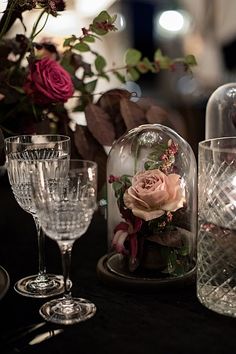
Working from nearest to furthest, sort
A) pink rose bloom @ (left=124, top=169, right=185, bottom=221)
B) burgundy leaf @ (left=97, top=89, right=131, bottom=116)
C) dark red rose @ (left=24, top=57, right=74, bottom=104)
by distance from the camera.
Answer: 1. pink rose bloom @ (left=124, top=169, right=185, bottom=221)
2. dark red rose @ (left=24, top=57, right=74, bottom=104)
3. burgundy leaf @ (left=97, top=89, right=131, bottom=116)

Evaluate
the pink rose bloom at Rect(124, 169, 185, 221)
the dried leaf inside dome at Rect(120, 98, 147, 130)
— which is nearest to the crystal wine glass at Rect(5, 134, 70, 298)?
the pink rose bloom at Rect(124, 169, 185, 221)

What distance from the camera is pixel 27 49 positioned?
1.20m

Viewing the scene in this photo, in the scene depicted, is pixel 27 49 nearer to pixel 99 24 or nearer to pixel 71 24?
→ pixel 99 24

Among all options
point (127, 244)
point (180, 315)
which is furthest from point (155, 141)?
point (180, 315)

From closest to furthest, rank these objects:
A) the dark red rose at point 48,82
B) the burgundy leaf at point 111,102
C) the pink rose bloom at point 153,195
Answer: the pink rose bloom at point 153,195 → the dark red rose at point 48,82 → the burgundy leaf at point 111,102

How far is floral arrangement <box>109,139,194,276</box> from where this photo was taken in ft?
3.02

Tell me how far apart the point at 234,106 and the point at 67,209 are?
0.50 meters

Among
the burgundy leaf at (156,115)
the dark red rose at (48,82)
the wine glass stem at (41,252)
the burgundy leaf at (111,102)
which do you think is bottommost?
the wine glass stem at (41,252)

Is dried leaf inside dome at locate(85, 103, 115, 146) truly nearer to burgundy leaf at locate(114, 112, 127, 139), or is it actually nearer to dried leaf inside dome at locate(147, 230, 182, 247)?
burgundy leaf at locate(114, 112, 127, 139)

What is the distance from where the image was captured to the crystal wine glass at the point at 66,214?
84 cm

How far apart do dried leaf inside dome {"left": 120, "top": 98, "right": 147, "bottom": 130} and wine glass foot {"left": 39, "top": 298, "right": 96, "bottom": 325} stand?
0.42m

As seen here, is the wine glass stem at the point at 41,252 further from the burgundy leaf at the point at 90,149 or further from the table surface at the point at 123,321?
the burgundy leaf at the point at 90,149

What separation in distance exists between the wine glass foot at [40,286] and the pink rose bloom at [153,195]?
0.16 meters

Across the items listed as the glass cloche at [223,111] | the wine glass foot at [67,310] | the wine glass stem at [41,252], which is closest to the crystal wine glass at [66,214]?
the wine glass foot at [67,310]
